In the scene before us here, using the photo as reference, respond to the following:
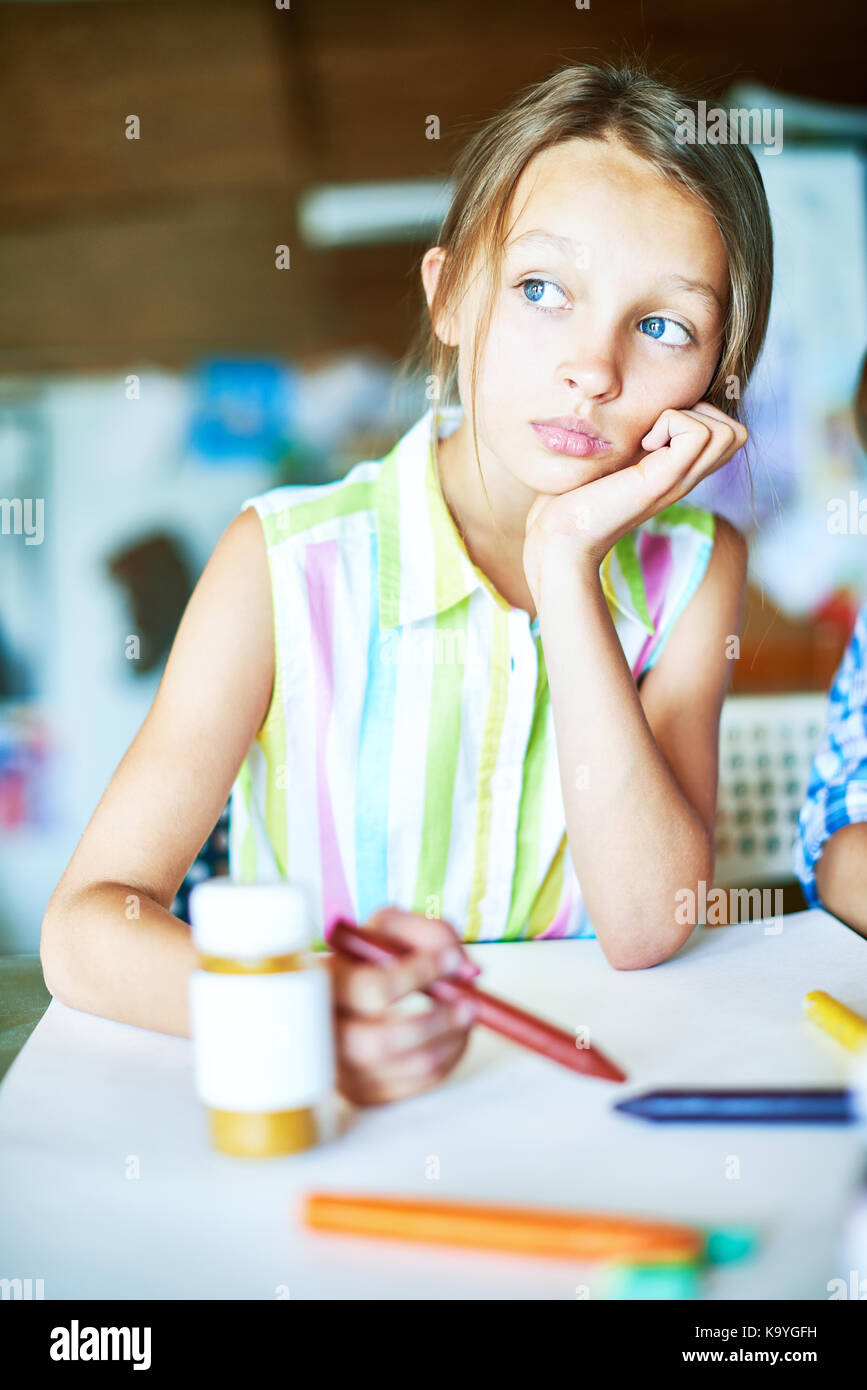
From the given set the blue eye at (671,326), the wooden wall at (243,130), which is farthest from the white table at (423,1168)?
the wooden wall at (243,130)

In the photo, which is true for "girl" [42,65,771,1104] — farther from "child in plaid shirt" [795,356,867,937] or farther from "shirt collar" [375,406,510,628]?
"child in plaid shirt" [795,356,867,937]

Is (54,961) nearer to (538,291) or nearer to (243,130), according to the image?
(538,291)

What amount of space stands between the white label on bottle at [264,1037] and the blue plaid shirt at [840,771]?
22.8 inches

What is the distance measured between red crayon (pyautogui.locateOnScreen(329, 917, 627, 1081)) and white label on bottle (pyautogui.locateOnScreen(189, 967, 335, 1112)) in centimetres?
6

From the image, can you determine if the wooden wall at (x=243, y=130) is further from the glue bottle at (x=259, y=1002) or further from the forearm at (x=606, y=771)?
the glue bottle at (x=259, y=1002)

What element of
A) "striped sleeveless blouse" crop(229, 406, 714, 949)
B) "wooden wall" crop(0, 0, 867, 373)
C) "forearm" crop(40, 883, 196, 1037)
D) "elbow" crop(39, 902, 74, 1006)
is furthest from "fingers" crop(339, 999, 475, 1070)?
"wooden wall" crop(0, 0, 867, 373)

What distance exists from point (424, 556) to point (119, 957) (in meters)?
0.36

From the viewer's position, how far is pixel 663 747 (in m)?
0.82

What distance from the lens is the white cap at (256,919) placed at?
39 cm

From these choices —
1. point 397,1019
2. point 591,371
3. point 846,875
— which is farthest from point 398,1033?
point 846,875

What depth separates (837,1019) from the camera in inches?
21.3
